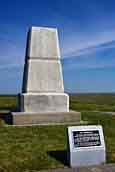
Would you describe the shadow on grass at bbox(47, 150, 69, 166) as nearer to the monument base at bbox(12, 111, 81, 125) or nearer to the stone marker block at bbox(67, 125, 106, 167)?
the stone marker block at bbox(67, 125, 106, 167)

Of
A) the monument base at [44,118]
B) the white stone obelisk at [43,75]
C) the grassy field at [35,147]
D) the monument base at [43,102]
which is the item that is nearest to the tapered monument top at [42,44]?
the white stone obelisk at [43,75]

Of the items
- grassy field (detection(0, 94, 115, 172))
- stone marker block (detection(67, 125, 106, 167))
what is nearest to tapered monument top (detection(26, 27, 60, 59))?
grassy field (detection(0, 94, 115, 172))

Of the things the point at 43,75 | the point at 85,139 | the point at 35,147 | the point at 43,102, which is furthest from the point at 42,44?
the point at 85,139

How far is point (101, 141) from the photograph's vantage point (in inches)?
188

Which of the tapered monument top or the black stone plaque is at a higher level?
the tapered monument top

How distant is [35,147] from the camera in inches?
223

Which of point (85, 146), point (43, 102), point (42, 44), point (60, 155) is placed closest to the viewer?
point (85, 146)

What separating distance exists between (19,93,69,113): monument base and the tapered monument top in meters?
1.49

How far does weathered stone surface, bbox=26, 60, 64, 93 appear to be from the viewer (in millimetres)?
9203

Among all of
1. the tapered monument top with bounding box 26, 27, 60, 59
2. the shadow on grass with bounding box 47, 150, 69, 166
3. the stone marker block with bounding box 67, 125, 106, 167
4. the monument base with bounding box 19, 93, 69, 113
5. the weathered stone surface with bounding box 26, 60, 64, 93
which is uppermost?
the tapered monument top with bounding box 26, 27, 60, 59

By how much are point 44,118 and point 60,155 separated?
353 cm

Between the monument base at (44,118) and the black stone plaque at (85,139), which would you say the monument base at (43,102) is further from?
the black stone plaque at (85,139)

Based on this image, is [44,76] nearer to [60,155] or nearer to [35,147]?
[35,147]

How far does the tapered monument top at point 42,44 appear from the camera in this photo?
9.39m
